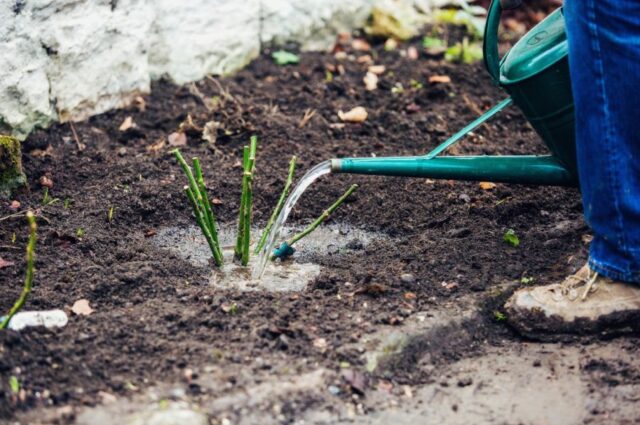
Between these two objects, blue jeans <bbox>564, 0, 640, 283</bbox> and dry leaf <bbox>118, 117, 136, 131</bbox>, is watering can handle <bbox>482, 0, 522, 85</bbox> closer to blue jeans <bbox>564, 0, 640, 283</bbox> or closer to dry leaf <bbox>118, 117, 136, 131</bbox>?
blue jeans <bbox>564, 0, 640, 283</bbox>

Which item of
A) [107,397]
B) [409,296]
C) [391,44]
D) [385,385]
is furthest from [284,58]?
[107,397]

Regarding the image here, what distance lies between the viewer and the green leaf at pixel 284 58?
14.3ft

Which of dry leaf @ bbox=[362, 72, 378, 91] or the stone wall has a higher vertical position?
the stone wall

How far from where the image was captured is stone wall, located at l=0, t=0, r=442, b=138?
11.1 feet

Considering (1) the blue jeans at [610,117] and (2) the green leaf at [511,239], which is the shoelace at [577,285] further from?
(2) the green leaf at [511,239]

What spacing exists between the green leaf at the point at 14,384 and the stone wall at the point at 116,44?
152cm

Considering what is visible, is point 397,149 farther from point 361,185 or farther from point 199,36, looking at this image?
point 199,36

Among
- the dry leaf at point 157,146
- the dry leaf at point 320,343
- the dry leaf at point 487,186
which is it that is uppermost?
the dry leaf at point 157,146

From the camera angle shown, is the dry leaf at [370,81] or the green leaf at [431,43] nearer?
the dry leaf at [370,81]

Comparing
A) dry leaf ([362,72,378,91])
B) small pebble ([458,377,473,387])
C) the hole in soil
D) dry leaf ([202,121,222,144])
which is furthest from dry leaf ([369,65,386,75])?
small pebble ([458,377,473,387])

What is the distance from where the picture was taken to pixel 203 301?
8.38 ft

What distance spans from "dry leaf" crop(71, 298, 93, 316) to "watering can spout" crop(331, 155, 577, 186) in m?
0.78

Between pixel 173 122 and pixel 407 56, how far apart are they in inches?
53.7

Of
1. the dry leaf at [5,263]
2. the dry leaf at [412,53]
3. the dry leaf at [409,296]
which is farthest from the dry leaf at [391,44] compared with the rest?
the dry leaf at [5,263]
